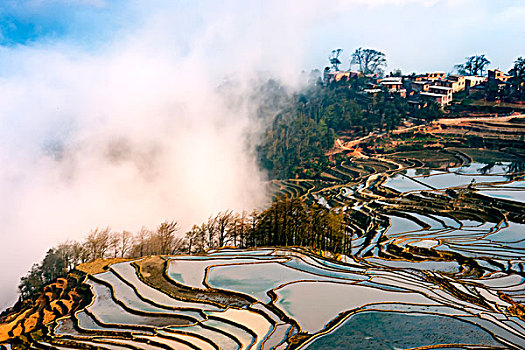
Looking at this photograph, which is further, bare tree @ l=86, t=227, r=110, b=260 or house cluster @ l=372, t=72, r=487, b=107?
house cluster @ l=372, t=72, r=487, b=107

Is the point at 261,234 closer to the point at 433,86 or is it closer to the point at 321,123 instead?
the point at 321,123

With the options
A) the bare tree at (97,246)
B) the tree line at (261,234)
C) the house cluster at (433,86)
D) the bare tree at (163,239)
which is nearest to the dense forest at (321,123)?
the house cluster at (433,86)

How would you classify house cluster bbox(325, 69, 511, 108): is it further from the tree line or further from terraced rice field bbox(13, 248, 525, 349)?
terraced rice field bbox(13, 248, 525, 349)

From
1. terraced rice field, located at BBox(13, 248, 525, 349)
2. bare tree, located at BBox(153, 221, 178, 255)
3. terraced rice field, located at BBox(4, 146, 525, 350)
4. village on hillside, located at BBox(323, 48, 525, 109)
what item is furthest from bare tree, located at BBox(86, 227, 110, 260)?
village on hillside, located at BBox(323, 48, 525, 109)

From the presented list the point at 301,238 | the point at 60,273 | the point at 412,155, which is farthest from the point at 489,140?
the point at 60,273

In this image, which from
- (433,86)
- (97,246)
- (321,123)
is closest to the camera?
(97,246)

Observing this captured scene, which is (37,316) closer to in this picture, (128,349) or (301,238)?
(128,349)

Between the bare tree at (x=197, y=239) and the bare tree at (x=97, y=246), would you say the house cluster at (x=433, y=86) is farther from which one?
the bare tree at (x=97, y=246)

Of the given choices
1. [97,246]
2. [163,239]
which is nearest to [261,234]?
[163,239]

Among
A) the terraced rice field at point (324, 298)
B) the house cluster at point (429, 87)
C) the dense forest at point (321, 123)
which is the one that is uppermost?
the house cluster at point (429, 87)

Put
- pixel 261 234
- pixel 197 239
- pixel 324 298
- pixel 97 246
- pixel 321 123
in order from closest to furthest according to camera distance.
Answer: pixel 324 298, pixel 97 246, pixel 197 239, pixel 261 234, pixel 321 123
